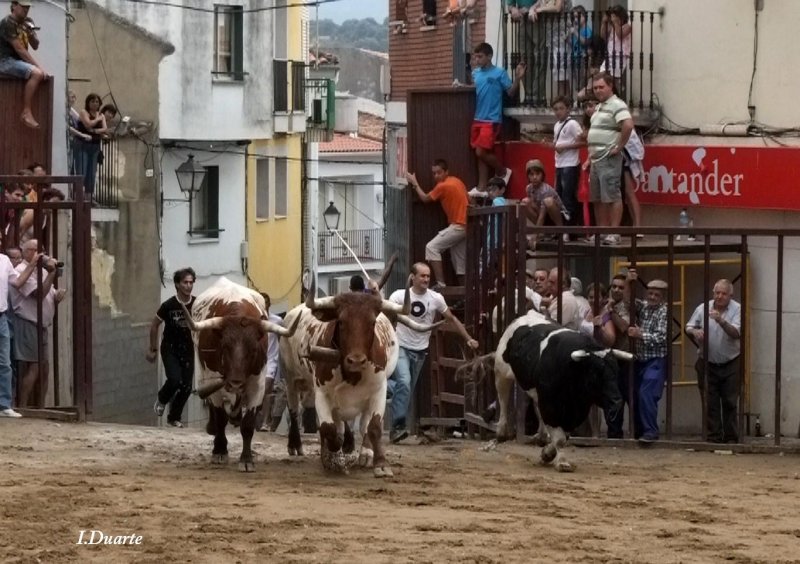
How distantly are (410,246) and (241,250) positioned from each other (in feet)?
54.3

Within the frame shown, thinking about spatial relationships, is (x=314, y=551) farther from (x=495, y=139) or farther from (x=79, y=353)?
(x=495, y=139)

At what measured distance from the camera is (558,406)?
15086 mm

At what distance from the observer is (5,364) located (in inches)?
684

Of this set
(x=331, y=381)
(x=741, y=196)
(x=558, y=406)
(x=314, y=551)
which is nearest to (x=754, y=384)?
(x=741, y=196)

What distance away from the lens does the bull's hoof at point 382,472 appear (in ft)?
46.4

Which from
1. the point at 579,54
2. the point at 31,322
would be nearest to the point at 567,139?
the point at 579,54

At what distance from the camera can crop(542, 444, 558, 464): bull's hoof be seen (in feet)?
49.5

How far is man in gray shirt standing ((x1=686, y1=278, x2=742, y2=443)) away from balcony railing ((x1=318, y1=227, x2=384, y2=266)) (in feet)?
98.1

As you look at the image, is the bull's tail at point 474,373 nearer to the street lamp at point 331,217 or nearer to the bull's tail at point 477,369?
the bull's tail at point 477,369

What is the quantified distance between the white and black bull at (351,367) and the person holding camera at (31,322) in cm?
401

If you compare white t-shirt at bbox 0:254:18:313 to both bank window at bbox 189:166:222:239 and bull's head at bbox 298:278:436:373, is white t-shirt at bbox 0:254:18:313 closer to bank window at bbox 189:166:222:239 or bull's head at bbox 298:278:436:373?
bull's head at bbox 298:278:436:373

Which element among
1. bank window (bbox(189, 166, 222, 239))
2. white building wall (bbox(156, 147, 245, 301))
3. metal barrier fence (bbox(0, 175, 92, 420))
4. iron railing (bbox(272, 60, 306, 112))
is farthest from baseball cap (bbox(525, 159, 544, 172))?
iron railing (bbox(272, 60, 306, 112))

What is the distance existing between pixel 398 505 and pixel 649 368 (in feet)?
16.5

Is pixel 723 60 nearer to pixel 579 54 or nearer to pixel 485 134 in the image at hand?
pixel 579 54
